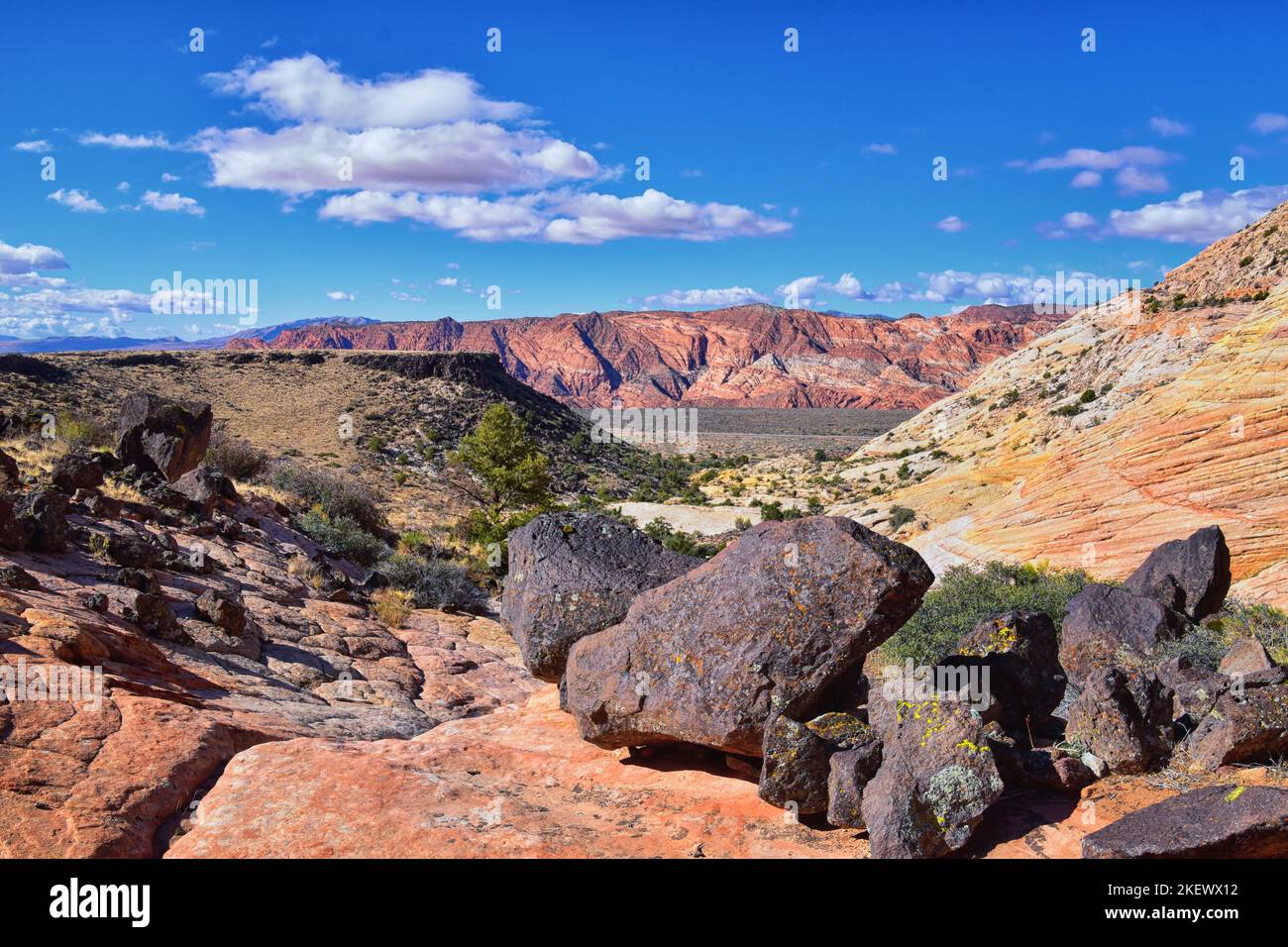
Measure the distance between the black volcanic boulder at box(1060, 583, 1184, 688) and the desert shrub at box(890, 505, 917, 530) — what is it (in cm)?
1277

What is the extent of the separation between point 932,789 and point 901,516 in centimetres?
1824

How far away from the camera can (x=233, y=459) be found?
23609 mm

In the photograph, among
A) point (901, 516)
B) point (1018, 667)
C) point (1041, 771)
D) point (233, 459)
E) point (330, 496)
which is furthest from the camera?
point (233, 459)

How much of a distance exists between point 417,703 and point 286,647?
2.08 m

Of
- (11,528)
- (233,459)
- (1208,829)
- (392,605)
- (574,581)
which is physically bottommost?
(392,605)

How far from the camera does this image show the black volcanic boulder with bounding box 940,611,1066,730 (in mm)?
5992

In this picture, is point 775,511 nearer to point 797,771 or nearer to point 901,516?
point 901,516

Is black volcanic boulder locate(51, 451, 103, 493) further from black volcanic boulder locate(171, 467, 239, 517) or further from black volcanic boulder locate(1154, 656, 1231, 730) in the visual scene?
black volcanic boulder locate(1154, 656, 1231, 730)

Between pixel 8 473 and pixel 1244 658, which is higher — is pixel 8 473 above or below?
above

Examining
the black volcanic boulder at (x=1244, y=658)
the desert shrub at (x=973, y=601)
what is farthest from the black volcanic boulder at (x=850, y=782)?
the desert shrub at (x=973, y=601)

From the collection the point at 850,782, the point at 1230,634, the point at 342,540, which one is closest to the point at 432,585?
the point at 342,540

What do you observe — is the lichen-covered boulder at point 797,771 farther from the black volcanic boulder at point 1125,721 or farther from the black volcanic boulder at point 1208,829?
the black volcanic boulder at point 1125,721

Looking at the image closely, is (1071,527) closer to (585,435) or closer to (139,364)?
(585,435)

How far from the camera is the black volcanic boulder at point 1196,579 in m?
9.70
